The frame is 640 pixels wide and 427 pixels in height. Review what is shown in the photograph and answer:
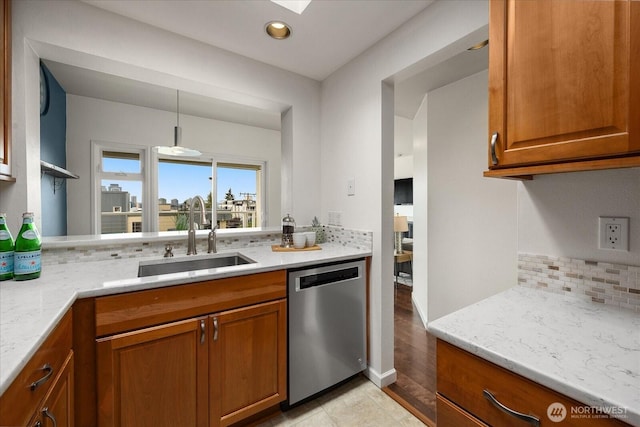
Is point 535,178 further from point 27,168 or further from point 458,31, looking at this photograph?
point 27,168

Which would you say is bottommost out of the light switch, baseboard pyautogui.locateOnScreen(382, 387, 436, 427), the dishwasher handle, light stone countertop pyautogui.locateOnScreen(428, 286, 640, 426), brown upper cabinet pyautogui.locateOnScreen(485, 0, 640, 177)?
baseboard pyautogui.locateOnScreen(382, 387, 436, 427)

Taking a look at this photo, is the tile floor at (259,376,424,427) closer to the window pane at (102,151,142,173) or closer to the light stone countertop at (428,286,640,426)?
the light stone countertop at (428,286,640,426)

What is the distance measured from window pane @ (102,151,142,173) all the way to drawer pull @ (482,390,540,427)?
437 cm

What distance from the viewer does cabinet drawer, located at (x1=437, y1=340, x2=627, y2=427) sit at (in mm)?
598

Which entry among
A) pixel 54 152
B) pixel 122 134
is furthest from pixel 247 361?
pixel 122 134

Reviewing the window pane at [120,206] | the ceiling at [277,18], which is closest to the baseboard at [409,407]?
the ceiling at [277,18]

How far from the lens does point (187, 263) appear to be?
1777mm

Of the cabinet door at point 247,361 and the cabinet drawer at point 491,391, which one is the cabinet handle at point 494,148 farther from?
the cabinet door at point 247,361

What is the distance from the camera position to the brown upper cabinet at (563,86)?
2.33 feet

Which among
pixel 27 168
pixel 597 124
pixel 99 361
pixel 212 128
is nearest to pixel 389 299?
pixel 597 124

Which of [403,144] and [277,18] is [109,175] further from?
[403,144]

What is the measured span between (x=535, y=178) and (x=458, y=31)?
2.80 ft

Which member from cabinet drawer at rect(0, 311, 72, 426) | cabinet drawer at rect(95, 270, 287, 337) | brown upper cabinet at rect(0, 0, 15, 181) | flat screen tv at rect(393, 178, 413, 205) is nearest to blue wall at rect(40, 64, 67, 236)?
brown upper cabinet at rect(0, 0, 15, 181)

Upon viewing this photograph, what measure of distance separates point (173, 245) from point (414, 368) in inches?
77.4
